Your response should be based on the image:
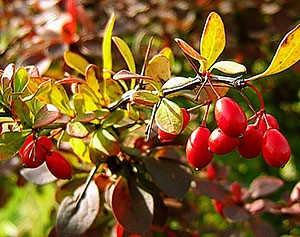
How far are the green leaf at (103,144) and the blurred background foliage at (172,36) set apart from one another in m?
0.45

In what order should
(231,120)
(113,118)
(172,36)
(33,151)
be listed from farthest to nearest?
1. (172,36)
2. (113,118)
3. (33,151)
4. (231,120)

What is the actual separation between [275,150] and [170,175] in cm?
27

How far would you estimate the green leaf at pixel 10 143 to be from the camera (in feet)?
2.28

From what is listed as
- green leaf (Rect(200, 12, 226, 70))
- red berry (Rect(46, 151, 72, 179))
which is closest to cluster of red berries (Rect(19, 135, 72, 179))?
red berry (Rect(46, 151, 72, 179))

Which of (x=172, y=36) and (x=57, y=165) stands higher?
Result: (x=57, y=165)

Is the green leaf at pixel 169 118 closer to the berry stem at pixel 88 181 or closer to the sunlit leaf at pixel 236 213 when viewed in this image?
the berry stem at pixel 88 181

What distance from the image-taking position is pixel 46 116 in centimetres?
70

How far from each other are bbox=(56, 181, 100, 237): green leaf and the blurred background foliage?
0.42 meters

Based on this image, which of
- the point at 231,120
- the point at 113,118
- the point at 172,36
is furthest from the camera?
the point at 172,36

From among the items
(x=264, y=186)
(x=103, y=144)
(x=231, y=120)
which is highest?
(x=231, y=120)

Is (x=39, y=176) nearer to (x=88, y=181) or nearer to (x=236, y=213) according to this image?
(x=88, y=181)

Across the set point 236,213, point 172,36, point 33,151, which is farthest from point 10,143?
point 172,36

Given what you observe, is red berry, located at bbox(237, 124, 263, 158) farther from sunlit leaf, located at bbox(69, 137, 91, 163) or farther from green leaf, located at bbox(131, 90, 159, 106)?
sunlit leaf, located at bbox(69, 137, 91, 163)

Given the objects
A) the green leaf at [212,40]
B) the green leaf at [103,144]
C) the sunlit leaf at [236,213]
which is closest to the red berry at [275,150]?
the green leaf at [212,40]
